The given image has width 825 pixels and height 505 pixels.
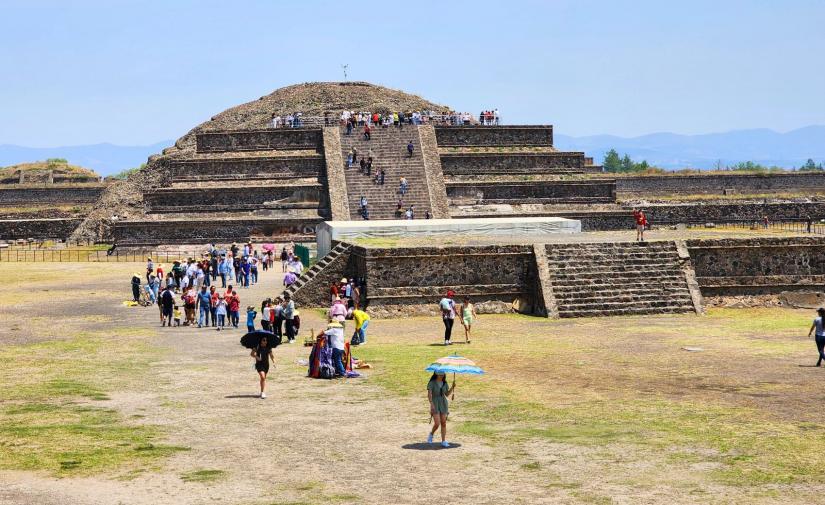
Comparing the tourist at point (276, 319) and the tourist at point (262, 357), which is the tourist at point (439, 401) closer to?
the tourist at point (262, 357)

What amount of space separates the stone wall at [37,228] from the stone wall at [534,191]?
25.8 m

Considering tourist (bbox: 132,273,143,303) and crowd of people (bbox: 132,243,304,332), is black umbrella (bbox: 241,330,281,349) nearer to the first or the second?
crowd of people (bbox: 132,243,304,332)

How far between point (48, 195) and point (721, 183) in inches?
1921

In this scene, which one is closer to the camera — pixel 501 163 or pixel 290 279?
pixel 290 279

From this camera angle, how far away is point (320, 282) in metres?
34.1

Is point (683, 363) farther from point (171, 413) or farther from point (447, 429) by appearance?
point (171, 413)

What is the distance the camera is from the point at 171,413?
59.4 ft

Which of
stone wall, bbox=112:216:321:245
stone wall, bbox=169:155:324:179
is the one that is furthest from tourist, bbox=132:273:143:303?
stone wall, bbox=169:155:324:179

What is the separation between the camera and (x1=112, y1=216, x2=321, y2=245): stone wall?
5506cm

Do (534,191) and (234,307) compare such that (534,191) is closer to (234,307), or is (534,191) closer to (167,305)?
(234,307)

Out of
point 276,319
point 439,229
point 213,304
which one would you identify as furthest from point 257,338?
point 439,229

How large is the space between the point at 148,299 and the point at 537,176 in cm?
2694

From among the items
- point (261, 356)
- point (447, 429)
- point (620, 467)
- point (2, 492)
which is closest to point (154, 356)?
point (261, 356)

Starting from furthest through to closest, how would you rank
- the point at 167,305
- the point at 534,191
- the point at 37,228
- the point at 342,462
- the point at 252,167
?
1. the point at 37,228
2. the point at 252,167
3. the point at 534,191
4. the point at 167,305
5. the point at 342,462
